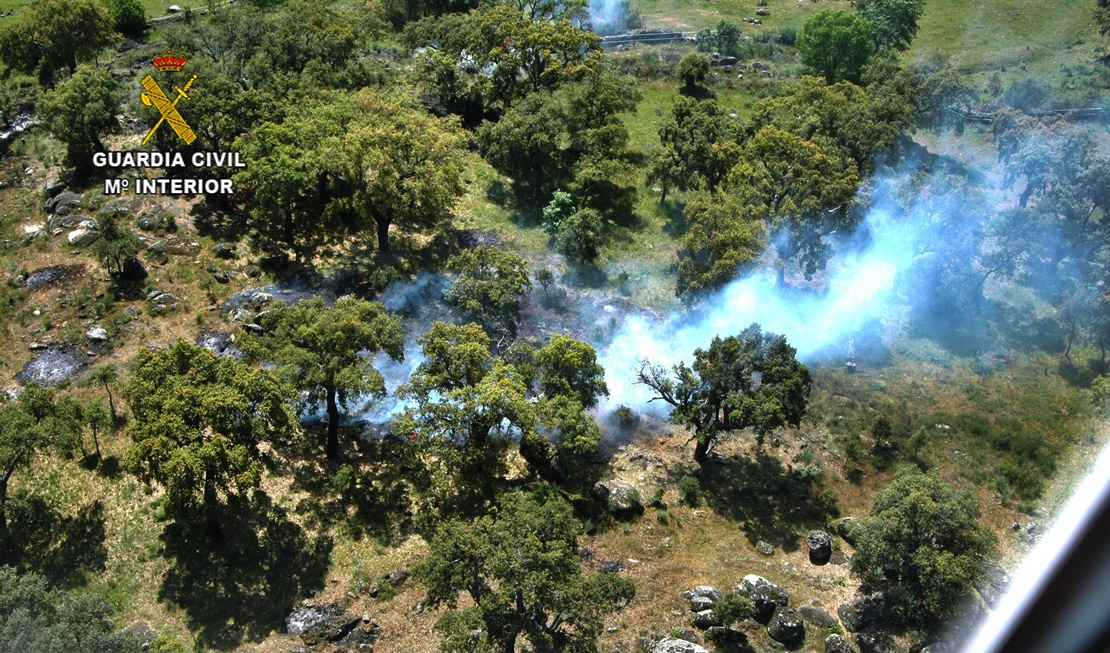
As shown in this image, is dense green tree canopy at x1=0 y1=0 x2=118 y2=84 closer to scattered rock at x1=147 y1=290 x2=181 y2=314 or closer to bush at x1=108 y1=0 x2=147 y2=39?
bush at x1=108 y1=0 x2=147 y2=39

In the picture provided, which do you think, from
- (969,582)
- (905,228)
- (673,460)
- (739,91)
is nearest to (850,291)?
(905,228)

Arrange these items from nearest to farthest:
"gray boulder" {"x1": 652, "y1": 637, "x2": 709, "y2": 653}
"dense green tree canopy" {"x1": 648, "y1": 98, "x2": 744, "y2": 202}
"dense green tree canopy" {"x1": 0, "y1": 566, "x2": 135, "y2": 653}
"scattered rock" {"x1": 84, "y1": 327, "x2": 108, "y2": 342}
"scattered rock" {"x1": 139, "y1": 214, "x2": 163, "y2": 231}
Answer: "dense green tree canopy" {"x1": 0, "y1": 566, "x2": 135, "y2": 653}
"gray boulder" {"x1": 652, "y1": 637, "x2": 709, "y2": 653}
"scattered rock" {"x1": 84, "y1": 327, "x2": 108, "y2": 342}
"scattered rock" {"x1": 139, "y1": 214, "x2": 163, "y2": 231}
"dense green tree canopy" {"x1": 648, "y1": 98, "x2": 744, "y2": 202}

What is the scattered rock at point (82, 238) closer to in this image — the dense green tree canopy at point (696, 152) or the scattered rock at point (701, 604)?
the dense green tree canopy at point (696, 152)

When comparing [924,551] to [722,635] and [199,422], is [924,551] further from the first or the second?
[199,422]

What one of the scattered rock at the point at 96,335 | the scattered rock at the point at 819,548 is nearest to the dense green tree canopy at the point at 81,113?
the scattered rock at the point at 96,335

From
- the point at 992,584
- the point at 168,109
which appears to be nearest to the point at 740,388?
the point at 992,584

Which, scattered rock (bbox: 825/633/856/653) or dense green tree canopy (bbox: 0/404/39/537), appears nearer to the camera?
scattered rock (bbox: 825/633/856/653)

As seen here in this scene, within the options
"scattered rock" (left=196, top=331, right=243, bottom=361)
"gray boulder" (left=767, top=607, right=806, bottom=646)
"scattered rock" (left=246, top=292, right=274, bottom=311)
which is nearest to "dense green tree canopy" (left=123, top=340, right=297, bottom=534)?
"scattered rock" (left=196, top=331, right=243, bottom=361)
